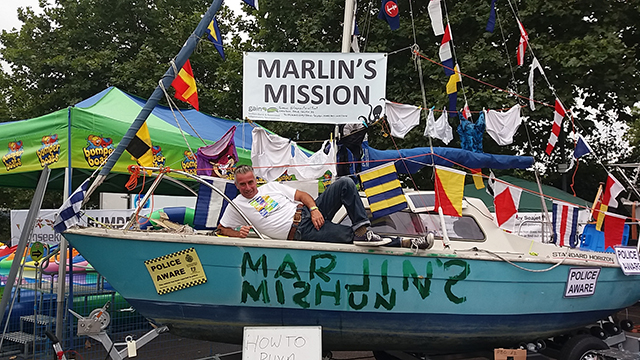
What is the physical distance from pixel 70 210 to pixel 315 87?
2534 millimetres

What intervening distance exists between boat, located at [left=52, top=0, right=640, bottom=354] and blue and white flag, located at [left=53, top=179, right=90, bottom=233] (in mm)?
90

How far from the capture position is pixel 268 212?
4566mm

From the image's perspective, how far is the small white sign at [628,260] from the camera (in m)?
5.33

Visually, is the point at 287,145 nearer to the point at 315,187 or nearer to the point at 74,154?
the point at 315,187

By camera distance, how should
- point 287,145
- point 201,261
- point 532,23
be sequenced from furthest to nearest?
point 532,23 < point 287,145 < point 201,261

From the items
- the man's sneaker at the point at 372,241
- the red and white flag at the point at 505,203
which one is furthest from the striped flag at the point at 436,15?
the man's sneaker at the point at 372,241

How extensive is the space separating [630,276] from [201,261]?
4688mm

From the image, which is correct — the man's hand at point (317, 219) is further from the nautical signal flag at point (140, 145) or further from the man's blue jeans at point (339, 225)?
the nautical signal flag at point (140, 145)

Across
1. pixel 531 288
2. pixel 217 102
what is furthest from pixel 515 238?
pixel 217 102

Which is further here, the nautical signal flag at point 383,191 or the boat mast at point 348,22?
the boat mast at point 348,22

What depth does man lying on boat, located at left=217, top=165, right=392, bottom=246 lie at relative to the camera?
14.5ft

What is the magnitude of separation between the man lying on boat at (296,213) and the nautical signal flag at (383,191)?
234mm

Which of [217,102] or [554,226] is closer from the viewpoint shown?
[554,226]

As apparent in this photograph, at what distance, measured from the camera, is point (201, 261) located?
4141 mm
